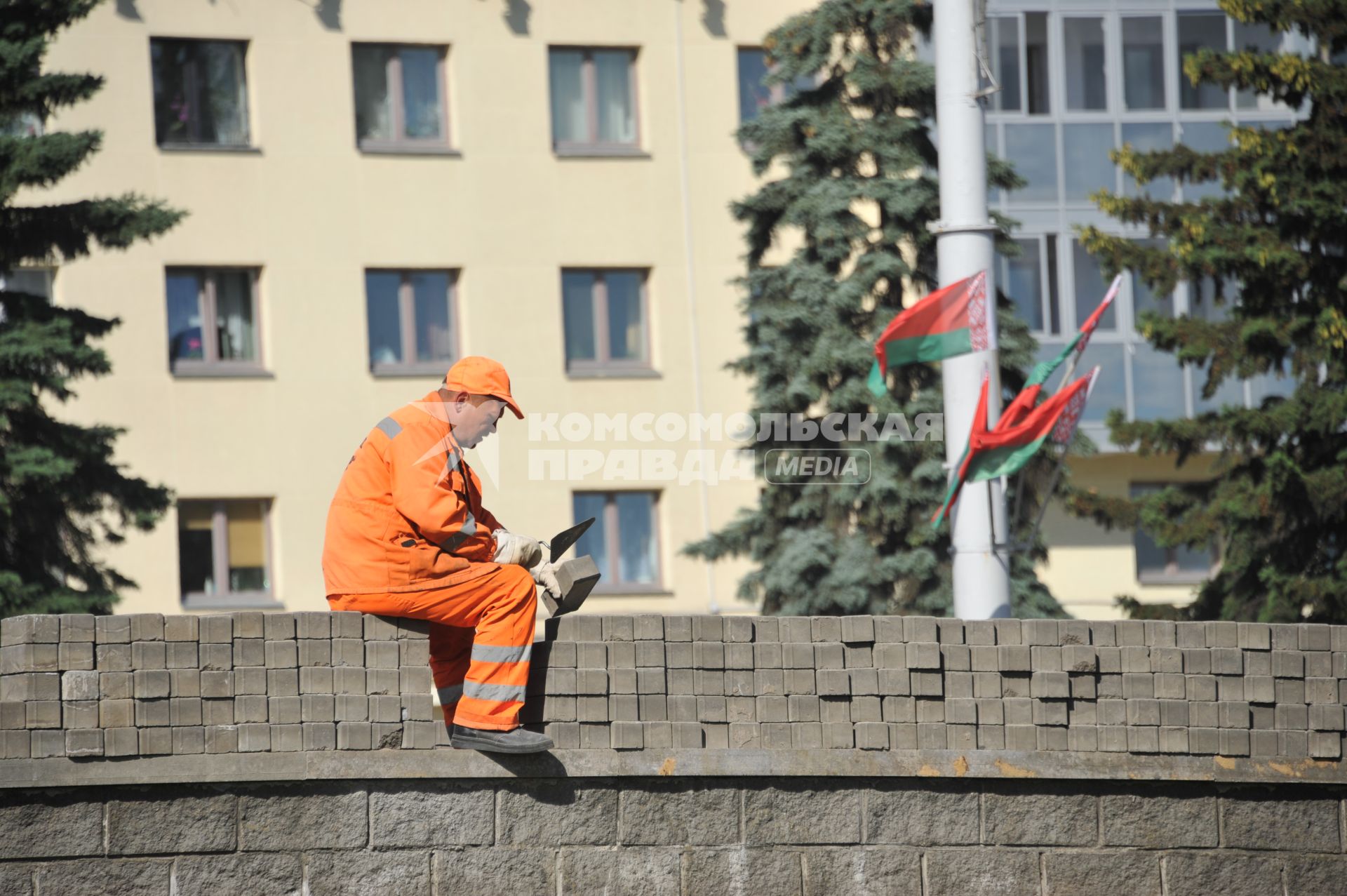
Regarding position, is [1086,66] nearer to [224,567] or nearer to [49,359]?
[224,567]

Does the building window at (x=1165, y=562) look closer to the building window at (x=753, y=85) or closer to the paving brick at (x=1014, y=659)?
the building window at (x=753, y=85)

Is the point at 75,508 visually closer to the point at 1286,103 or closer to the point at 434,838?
the point at 434,838

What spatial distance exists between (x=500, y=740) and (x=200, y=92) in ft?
57.9

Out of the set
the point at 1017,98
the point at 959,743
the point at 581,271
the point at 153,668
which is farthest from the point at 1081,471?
the point at 153,668

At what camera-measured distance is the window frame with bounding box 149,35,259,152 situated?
2264cm

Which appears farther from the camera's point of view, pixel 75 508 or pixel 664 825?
pixel 75 508

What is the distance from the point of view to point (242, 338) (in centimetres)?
2302

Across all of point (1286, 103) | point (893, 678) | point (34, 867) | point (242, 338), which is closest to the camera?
point (34, 867)

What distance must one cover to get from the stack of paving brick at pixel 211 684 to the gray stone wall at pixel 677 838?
0.21 meters

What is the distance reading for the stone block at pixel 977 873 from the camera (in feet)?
24.5

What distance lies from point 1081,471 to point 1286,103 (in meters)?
10.1

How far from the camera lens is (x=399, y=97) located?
23.4 metres

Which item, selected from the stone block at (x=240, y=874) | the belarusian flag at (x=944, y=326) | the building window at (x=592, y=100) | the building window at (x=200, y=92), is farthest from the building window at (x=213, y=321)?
the stone block at (x=240, y=874)

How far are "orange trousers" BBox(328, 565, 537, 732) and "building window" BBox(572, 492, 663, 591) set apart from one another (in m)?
16.3
